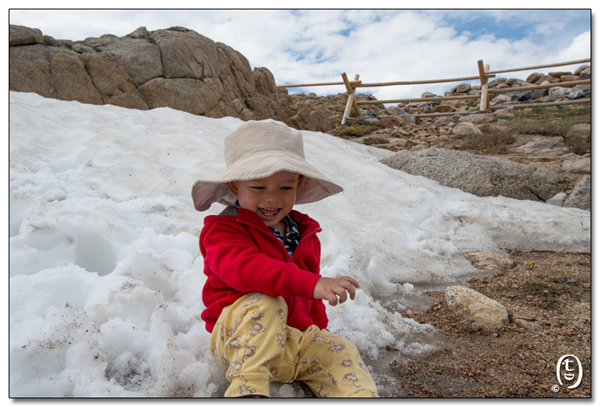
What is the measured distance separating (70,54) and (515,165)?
29.1 feet

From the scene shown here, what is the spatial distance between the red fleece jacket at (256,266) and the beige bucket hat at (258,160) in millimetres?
187

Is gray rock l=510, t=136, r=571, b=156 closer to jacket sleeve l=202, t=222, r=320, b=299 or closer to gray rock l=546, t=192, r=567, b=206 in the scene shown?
gray rock l=546, t=192, r=567, b=206

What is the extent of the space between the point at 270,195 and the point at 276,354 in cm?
65

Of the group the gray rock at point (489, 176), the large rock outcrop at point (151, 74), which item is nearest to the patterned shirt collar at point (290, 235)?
the gray rock at point (489, 176)

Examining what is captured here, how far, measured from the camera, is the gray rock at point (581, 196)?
17.6 ft

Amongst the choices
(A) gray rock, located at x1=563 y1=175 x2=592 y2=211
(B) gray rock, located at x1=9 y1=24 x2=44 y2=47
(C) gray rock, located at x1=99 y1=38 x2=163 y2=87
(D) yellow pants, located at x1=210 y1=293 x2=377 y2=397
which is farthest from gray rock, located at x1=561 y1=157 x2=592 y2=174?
(B) gray rock, located at x1=9 y1=24 x2=44 y2=47

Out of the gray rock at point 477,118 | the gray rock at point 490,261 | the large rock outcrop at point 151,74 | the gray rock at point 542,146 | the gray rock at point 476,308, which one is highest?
the large rock outcrop at point 151,74

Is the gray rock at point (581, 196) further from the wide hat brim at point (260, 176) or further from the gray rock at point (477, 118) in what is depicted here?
the gray rock at point (477, 118)

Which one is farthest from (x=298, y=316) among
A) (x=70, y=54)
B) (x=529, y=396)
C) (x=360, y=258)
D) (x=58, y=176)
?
(x=70, y=54)

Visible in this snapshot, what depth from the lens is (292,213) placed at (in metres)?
1.97

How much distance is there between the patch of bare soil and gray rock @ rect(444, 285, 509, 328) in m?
0.05

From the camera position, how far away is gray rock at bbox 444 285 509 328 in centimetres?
243

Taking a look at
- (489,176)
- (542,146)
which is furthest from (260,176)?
(542,146)

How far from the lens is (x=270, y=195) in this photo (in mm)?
1700
